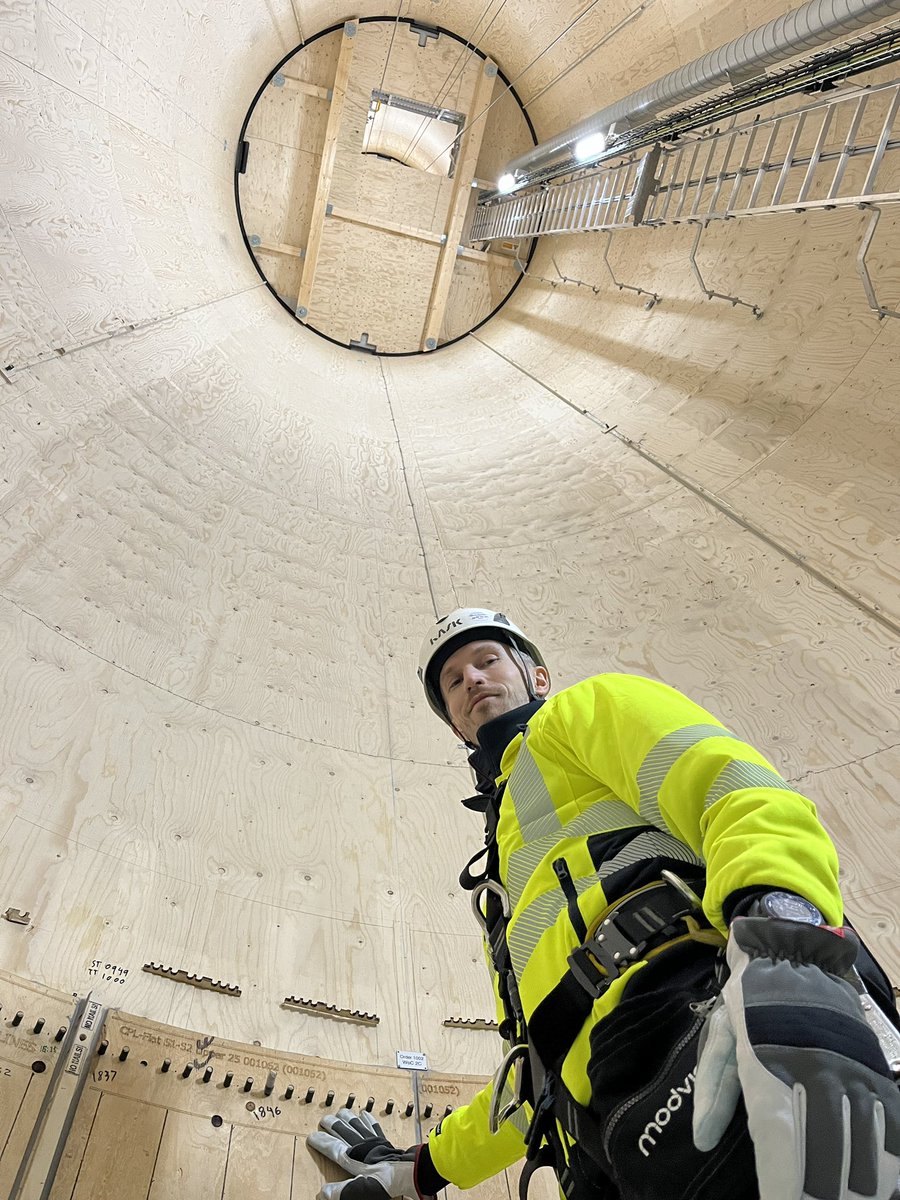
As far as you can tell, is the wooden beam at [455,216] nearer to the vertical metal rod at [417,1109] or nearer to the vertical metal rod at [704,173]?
the vertical metal rod at [704,173]

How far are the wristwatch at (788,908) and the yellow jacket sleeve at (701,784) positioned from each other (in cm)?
1

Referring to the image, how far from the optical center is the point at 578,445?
5188mm

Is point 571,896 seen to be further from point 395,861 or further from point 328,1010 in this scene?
point 395,861

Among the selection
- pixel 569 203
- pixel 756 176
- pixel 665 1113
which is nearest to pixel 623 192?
pixel 569 203

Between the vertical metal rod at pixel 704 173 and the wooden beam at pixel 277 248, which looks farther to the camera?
the wooden beam at pixel 277 248

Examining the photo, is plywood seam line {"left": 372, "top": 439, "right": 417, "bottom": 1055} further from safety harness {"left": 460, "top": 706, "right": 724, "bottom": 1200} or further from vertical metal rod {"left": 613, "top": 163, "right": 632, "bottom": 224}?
vertical metal rod {"left": 613, "top": 163, "right": 632, "bottom": 224}

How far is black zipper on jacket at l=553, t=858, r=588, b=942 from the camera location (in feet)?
5.16

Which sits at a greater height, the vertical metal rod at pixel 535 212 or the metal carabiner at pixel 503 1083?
the vertical metal rod at pixel 535 212

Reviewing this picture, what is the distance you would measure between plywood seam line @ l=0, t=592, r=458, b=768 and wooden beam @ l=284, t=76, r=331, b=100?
6.67 metres

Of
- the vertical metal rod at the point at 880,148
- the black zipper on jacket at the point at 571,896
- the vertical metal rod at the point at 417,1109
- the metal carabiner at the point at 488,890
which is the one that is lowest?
the vertical metal rod at the point at 417,1109

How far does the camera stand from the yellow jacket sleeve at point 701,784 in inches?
47.4

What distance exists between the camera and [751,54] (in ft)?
13.3

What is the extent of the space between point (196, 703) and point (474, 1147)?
182 cm

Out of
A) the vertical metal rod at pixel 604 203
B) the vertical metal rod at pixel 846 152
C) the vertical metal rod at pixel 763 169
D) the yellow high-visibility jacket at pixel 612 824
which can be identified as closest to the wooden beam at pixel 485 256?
the vertical metal rod at pixel 604 203
